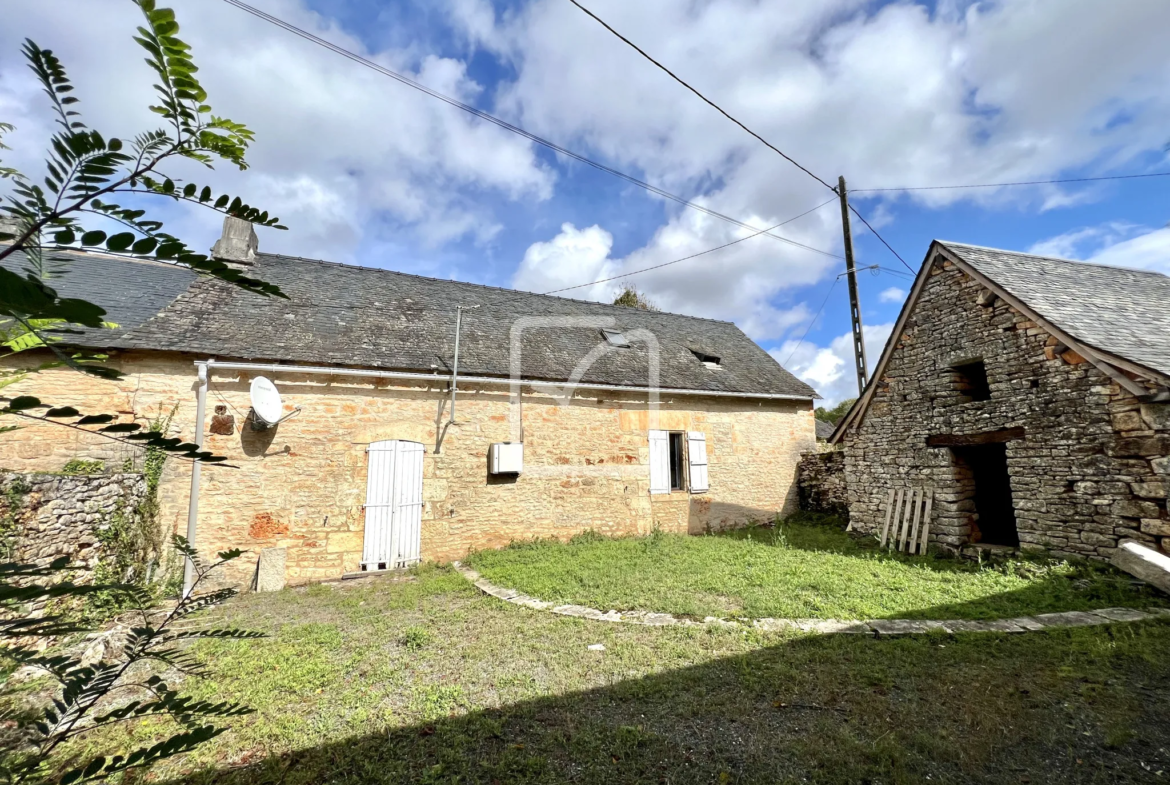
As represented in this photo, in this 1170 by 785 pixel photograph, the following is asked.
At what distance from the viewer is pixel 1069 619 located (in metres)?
4.98

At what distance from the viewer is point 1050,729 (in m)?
3.23

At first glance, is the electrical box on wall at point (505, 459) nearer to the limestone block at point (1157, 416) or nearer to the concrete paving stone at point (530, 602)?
the concrete paving stone at point (530, 602)

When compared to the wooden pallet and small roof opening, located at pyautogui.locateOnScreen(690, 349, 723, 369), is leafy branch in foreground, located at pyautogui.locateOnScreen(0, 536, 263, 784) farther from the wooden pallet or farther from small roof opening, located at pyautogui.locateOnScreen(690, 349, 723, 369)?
small roof opening, located at pyautogui.locateOnScreen(690, 349, 723, 369)

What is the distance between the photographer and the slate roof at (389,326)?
7.81 meters

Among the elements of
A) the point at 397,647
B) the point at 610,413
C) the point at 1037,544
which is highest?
the point at 610,413

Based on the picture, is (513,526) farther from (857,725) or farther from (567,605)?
(857,725)

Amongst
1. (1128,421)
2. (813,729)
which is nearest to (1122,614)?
(1128,421)

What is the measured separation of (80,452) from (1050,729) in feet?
35.2

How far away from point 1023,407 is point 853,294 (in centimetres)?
619

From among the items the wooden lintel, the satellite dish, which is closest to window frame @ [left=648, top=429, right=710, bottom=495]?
the wooden lintel

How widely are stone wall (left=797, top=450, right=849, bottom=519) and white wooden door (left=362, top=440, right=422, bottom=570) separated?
907cm

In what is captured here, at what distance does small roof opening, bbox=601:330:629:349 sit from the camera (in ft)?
39.4

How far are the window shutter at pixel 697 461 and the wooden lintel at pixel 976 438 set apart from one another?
4189 mm

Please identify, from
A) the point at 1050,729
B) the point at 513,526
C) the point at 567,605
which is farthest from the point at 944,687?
the point at 513,526
